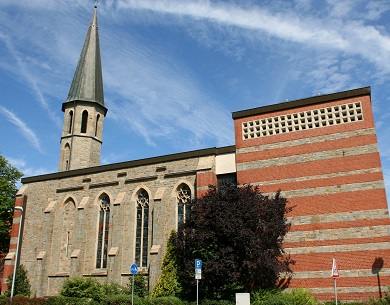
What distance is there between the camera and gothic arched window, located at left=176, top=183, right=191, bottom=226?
2727 cm

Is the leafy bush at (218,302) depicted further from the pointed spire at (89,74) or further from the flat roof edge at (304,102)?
the pointed spire at (89,74)

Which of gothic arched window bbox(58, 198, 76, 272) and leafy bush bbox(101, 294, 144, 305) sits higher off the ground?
gothic arched window bbox(58, 198, 76, 272)

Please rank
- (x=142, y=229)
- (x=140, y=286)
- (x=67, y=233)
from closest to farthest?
(x=140, y=286)
(x=142, y=229)
(x=67, y=233)

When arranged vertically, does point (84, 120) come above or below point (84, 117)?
below

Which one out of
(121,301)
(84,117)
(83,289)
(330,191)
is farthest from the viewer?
(84,117)

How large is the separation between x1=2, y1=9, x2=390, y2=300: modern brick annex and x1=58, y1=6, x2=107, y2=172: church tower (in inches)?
221

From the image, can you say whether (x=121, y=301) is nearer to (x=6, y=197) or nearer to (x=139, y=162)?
(x=139, y=162)

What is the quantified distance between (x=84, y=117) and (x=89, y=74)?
210 inches

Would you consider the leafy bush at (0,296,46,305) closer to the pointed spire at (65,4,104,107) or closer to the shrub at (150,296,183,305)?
the shrub at (150,296,183,305)

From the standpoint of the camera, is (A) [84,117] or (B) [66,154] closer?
(B) [66,154]

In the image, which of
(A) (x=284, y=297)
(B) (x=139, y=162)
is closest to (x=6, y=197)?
(B) (x=139, y=162)

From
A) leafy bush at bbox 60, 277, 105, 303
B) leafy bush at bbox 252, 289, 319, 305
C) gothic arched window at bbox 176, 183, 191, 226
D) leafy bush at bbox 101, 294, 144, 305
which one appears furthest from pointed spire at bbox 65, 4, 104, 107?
leafy bush at bbox 252, 289, 319, 305

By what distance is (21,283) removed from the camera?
100 ft

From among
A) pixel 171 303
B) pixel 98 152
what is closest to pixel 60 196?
pixel 98 152
